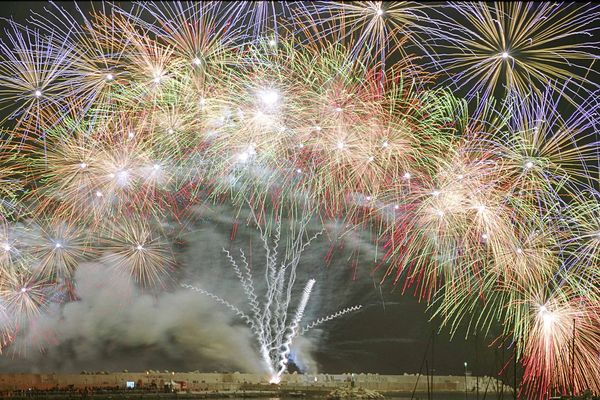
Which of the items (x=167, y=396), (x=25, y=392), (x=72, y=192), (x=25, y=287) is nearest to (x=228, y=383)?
(x=167, y=396)

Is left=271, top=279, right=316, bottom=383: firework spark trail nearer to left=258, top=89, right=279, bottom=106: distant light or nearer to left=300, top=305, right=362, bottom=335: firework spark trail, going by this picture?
left=300, top=305, right=362, bottom=335: firework spark trail

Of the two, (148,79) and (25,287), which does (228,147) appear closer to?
(148,79)

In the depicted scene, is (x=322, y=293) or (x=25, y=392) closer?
(x=25, y=392)

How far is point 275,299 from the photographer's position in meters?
40.8

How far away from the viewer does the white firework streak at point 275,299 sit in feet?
125

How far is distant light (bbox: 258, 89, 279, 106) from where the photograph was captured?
20030mm

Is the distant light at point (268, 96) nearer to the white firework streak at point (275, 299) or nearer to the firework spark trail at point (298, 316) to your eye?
the white firework streak at point (275, 299)

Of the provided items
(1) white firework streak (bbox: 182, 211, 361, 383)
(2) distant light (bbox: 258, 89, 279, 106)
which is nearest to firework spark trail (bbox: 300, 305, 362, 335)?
(1) white firework streak (bbox: 182, 211, 361, 383)

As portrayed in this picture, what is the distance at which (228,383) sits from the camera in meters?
57.8

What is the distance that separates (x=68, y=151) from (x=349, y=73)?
357 inches

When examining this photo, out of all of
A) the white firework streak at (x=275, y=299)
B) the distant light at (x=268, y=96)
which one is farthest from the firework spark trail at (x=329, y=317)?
the distant light at (x=268, y=96)

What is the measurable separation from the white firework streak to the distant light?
1583 centimetres

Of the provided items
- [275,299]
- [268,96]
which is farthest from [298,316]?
[268,96]

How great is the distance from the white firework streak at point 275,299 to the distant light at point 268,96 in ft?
51.9
